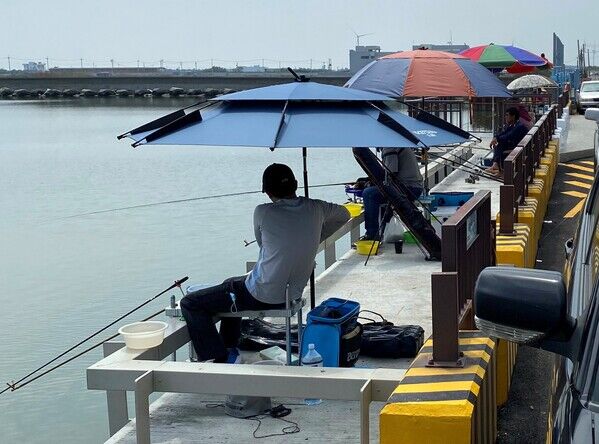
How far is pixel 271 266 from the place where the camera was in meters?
6.26

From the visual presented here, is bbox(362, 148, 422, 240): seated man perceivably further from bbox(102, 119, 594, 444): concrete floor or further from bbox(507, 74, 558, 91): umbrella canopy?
bbox(507, 74, 558, 91): umbrella canopy

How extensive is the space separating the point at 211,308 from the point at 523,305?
Result: 13.5 ft

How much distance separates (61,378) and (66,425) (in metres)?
1.52

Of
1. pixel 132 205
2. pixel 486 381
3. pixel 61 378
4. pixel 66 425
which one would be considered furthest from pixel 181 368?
pixel 132 205

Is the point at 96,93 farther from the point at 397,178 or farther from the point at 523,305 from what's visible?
the point at 523,305

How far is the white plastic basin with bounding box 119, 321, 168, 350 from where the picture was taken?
19.4ft

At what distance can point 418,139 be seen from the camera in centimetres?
606

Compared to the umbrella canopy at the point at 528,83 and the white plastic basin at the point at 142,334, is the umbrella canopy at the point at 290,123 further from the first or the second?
the umbrella canopy at the point at 528,83

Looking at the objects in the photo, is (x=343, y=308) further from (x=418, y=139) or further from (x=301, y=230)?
(x=418, y=139)

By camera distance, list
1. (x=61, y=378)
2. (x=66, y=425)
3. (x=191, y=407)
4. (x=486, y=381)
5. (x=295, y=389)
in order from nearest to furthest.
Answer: (x=486, y=381) < (x=295, y=389) < (x=191, y=407) < (x=66, y=425) < (x=61, y=378)

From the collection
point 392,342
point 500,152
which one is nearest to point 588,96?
point 500,152

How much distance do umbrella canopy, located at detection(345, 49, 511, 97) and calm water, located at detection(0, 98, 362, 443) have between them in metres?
4.45

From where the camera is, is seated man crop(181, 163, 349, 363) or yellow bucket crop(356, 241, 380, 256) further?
yellow bucket crop(356, 241, 380, 256)


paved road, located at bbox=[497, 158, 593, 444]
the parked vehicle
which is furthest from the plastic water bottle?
the parked vehicle
